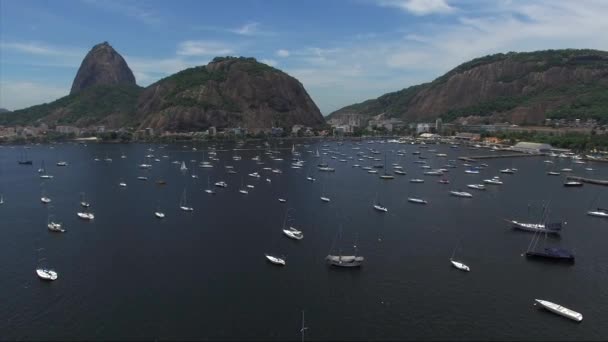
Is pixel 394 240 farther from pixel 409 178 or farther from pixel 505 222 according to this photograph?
pixel 409 178

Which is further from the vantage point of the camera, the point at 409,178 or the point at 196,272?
the point at 409,178

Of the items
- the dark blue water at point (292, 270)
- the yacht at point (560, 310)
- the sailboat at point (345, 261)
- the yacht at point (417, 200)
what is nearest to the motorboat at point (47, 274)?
the dark blue water at point (292, 270)

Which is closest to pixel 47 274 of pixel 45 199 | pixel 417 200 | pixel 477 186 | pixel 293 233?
pixel 293 233

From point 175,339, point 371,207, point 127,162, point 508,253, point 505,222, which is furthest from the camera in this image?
point 127,162

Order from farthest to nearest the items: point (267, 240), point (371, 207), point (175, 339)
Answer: point (371, 207)
point (267, 240)
point (175, 339)

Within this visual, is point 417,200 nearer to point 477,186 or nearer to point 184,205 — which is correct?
point 477,186

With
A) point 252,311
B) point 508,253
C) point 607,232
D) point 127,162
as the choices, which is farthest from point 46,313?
point 127,162
